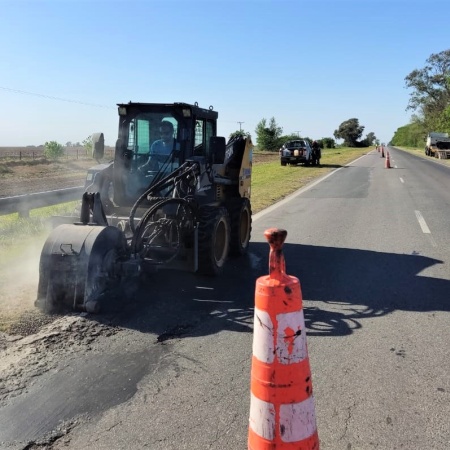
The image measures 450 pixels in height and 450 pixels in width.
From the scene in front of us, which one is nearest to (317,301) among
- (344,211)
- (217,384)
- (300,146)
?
(217,384)

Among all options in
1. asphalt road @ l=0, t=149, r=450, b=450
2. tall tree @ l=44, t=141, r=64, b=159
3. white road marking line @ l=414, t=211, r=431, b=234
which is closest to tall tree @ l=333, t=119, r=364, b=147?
tall tree @ l=44, t=141, r=64, b=159

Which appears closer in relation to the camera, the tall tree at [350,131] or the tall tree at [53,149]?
the tall tree at [53,149]

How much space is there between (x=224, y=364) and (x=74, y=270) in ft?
6.40

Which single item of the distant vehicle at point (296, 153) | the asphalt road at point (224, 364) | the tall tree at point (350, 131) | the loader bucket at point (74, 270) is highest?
the tall tree at point (350, 131)

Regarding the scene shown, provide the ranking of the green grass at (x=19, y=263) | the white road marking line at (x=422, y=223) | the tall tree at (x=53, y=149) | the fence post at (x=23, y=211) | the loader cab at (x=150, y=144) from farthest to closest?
the tall tree at (x=53, y=149) < the white road marking line at (x=422, y=223) < the fence post at (x=23, y=211) < the loader cab at (x=150, y=144) < the green grass at (x=19, y=263)

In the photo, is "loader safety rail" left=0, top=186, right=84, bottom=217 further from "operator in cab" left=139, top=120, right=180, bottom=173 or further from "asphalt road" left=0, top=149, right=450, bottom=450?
"asphalt road" left=0, top=149, right=450, bottom=450

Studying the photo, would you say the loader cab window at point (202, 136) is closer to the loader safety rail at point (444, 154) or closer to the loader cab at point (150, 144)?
the loader cab at point (150, 144)

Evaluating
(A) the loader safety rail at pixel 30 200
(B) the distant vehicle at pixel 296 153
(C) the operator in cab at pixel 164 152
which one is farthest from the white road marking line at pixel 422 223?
(B) the distant vehicle at pixel 296 153

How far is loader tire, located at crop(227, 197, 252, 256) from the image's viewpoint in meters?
7.98

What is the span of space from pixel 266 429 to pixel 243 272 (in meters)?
4.62

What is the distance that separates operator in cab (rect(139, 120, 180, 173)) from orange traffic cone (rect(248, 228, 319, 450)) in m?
4.61

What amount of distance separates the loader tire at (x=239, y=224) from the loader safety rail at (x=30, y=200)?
11.3 feet

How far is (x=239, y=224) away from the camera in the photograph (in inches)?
315

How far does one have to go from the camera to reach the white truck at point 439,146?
50250 mm
